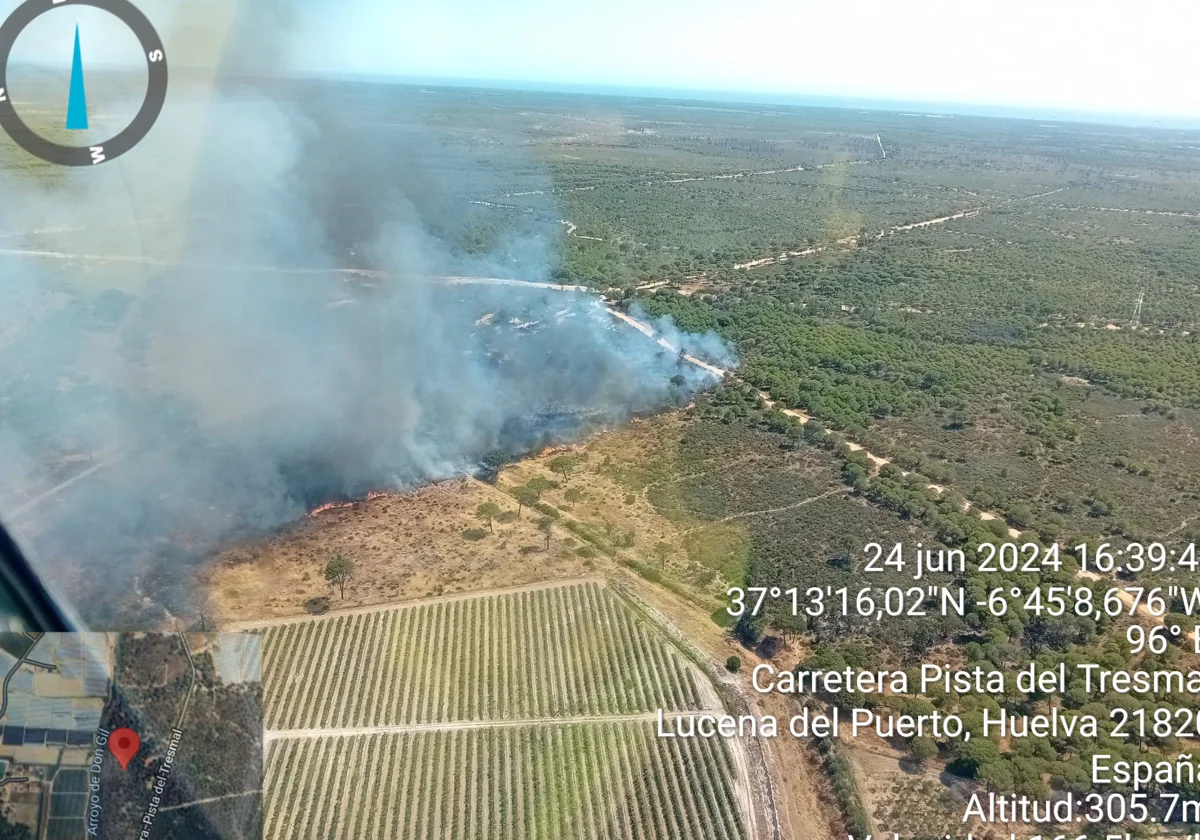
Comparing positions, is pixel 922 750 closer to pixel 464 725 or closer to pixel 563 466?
pixel 464 725

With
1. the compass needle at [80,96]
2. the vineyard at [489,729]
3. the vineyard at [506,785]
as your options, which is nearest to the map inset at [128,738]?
the vineyard at [506,785]

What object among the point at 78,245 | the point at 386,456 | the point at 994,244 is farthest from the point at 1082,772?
the point at 994,244

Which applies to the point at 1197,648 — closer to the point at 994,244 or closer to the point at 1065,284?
the point at 1065,284

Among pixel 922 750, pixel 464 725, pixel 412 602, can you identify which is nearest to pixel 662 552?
pixel 412 602

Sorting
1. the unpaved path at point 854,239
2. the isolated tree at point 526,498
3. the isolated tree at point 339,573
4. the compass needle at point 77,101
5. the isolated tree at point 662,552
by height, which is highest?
the compass needle at point 77,101

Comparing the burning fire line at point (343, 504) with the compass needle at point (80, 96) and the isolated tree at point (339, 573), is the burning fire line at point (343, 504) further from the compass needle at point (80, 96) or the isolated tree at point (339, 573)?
the compass needle at point (80, 96)
